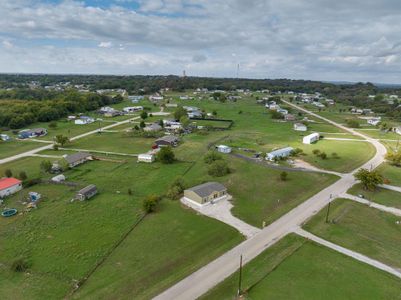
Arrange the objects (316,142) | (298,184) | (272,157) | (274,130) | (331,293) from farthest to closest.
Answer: (274,130), (316,142), (272,157), (298,184), (331,293)

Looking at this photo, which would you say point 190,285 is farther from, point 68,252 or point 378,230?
point 378,230

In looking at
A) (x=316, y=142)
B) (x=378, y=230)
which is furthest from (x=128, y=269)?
(x=316, y=142)

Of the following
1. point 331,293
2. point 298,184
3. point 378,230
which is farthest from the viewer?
point 298,184

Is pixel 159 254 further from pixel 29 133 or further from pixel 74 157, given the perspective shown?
pixel 29 133

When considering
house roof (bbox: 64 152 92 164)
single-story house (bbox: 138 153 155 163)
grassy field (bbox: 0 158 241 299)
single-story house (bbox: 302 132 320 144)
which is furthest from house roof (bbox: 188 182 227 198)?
single-story house (bbox: 302 132 320 144)

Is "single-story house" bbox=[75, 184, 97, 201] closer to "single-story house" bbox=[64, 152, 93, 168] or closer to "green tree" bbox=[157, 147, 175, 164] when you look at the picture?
"single-story house" bbox=[64, 152, 93, 168]

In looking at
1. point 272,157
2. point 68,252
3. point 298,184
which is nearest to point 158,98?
point 272,157

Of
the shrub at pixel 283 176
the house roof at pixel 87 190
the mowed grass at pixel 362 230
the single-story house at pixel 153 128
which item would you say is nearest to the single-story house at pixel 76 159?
the house roof at pixel 87 190

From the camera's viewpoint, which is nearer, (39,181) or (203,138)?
(39,181)
